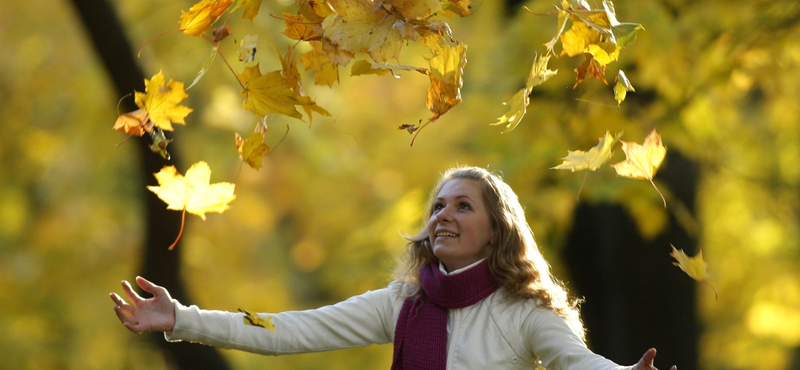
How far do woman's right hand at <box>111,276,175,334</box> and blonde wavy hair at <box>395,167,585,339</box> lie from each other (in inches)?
30.8

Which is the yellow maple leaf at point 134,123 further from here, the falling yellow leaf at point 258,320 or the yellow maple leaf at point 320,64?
the falling yellow leaf at point 258,320

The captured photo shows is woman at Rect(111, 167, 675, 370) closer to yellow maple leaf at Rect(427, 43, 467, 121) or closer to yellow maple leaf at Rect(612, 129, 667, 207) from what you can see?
yellow maple leaf at Rect(612, 129, 667, 207)

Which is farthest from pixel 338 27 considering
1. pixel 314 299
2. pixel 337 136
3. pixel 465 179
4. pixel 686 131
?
pixel 314 299

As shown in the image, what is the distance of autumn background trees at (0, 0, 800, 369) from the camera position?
5211mm

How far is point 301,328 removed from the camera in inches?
109

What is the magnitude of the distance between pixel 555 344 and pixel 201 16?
4.26 feet

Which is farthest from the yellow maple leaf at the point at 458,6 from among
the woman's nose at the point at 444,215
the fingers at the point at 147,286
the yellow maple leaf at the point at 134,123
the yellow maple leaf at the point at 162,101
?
the fingers at the point at 147,286

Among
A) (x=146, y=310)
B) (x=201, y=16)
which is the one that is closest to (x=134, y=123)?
(x=201, y=16)

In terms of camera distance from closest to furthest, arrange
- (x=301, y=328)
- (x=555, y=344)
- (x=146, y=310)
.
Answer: (x=146, y=310) < (x=555, y=344) < (x=301, y=328)

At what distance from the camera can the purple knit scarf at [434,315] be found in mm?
2732

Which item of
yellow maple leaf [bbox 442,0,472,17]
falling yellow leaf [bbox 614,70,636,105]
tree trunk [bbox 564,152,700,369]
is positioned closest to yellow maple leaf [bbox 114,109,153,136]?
yellow maple leaf [bbox 442,0,472,17]

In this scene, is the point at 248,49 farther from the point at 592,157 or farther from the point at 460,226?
the point at 460,226

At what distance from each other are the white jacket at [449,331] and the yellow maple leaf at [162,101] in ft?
1.86

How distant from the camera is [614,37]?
1943mm
